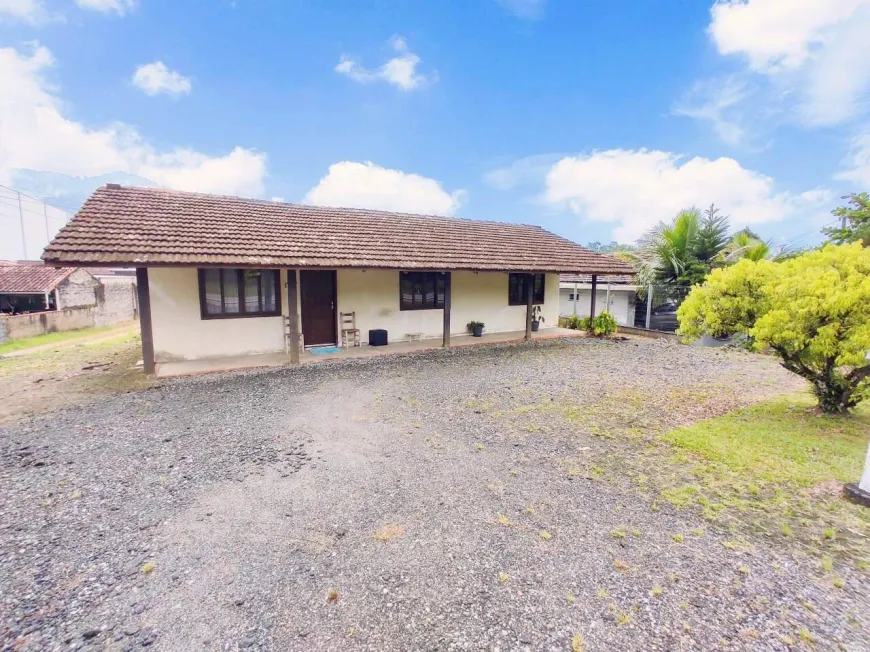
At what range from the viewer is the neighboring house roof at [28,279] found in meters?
20.6

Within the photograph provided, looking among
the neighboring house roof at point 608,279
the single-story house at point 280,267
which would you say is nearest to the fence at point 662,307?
the neighboring house roof at point 608,279

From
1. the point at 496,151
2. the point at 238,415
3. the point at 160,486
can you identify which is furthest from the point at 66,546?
the point at 496,151

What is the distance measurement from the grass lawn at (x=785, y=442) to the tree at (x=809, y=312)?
0.51 metres

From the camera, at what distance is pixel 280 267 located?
7.84 m

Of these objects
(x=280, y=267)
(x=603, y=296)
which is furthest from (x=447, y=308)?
(x=603, y=296)

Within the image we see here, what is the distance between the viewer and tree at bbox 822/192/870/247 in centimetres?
1845

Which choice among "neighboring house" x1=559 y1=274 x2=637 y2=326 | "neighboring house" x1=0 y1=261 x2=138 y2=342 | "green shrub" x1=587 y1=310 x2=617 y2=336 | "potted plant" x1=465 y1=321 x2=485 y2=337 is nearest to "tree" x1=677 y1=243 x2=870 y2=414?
"potted plant" x1=465 y1=321 x2=485 y2=337

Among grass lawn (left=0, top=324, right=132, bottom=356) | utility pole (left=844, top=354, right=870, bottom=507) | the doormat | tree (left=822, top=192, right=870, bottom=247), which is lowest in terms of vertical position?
grass lawn (left=0, top=324, right=132, bottom=356)

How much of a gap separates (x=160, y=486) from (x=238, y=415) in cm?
192

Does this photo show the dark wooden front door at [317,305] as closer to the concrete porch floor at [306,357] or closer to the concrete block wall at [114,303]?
the concrete porch floor at [306,357]

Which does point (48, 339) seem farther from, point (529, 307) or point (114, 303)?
point (529, 307)

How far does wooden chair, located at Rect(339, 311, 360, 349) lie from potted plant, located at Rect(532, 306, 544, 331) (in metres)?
6.44

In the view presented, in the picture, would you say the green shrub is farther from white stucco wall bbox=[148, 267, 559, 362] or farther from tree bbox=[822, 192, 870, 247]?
tree bbox=[822, 192, 870, 247]

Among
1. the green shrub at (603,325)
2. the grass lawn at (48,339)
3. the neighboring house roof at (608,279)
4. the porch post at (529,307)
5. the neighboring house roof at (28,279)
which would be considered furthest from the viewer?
the neighboring house roof at (28,279)
